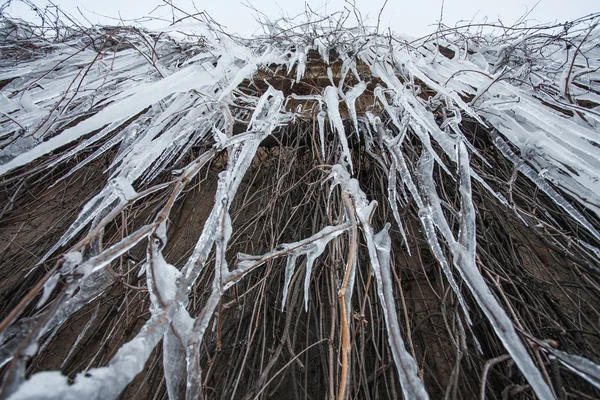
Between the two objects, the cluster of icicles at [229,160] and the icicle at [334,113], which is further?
the icicle at [334,113]

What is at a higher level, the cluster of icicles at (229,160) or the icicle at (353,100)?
the icicle at (353,100)

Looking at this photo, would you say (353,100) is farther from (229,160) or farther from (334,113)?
(229,160)

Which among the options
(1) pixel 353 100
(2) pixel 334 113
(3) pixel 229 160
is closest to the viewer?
(3) pixel 229 160

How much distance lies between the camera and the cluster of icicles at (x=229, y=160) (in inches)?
14.7

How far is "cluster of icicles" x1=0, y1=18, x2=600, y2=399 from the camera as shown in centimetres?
37

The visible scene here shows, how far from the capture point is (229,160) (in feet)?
2.20

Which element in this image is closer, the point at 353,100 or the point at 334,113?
the point at 334,113

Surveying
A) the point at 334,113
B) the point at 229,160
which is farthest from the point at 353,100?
the point at 229,160

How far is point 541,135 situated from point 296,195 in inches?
29.2


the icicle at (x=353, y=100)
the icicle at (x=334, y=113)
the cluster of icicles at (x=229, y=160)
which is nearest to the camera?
the cluster of icicles at (x=229, y=160)

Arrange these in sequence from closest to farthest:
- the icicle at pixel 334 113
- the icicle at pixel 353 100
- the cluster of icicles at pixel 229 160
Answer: the cluster of icicles at pixel 229 160 → the icicle at pixel 334 113 → the icicle at pixel 353 100

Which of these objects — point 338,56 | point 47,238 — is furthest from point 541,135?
point 47,238

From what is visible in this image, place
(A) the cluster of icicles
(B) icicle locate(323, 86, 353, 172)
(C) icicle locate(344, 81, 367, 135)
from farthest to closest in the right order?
1. (C) icicle locate(344, 81, 367, 135)
2. (B) icicle locate(323, 86, 353, 172)
3. (A) the cluster of icicles

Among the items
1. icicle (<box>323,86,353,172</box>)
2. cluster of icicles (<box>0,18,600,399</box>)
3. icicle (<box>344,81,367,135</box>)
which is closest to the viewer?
cluster of icicles (<box>0,18,600,399</box>)
